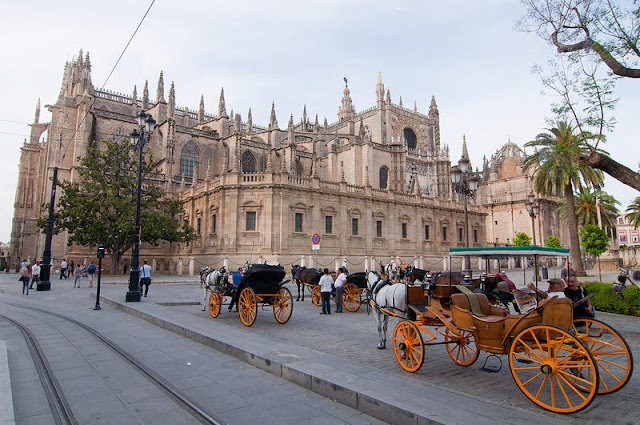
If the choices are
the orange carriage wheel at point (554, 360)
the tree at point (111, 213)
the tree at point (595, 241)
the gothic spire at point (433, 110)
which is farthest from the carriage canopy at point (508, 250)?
the gothic spire at point (433, 110)

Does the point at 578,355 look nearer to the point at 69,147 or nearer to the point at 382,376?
the point at 382,376

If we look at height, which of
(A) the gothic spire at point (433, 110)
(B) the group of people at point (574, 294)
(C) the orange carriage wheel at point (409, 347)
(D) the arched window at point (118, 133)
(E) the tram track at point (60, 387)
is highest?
(A) the gothic spire at point (433, 110)

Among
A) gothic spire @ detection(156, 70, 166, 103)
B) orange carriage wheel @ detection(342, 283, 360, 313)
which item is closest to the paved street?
orange carriage wheel @ detection(342, 283, 360, 313)

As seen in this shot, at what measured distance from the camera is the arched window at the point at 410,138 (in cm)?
6225

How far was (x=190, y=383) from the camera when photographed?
5.08 metres

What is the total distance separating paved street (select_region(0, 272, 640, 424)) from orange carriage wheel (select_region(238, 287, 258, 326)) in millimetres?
223

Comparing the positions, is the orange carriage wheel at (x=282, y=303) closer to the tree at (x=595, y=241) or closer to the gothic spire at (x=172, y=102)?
the tree at (x=595, y=241)

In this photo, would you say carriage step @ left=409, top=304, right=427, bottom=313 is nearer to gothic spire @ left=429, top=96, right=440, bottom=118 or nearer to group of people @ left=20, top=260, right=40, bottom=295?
group of people @ left=20, top=260, right=40, bottom=295

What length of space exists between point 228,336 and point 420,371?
12.5 ft

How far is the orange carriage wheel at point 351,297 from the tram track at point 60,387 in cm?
701

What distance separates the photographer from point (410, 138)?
2473 inches

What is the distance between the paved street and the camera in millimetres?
3807

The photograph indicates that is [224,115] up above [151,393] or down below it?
above

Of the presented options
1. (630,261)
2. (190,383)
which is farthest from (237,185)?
(630,261)
